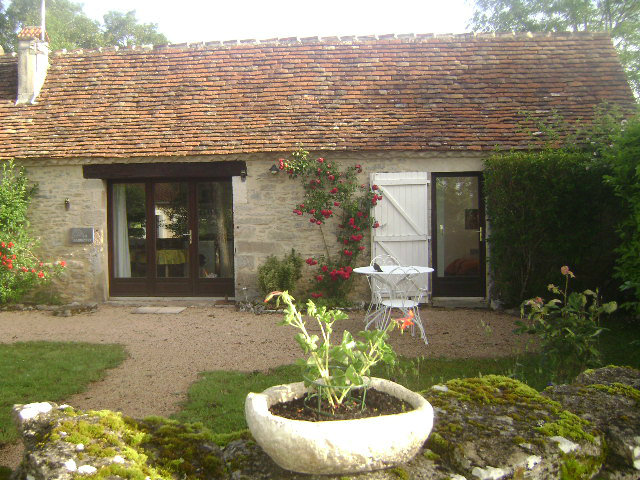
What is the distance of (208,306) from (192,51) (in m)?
5.62

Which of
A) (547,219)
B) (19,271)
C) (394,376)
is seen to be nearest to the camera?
(394,376)

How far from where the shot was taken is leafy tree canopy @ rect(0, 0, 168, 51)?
2709cm

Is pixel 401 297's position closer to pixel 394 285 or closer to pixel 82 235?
pixel 394 285

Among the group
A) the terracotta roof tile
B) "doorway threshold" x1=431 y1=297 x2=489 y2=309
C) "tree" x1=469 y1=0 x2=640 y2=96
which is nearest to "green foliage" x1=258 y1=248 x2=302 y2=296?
the terracotta roof tile

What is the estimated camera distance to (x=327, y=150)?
931 centimetres

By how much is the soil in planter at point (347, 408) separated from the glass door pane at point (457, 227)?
25.4 ft

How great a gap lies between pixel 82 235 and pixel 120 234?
72cm

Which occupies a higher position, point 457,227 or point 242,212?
point 242,212

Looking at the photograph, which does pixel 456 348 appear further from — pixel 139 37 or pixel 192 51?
pixel 139 37

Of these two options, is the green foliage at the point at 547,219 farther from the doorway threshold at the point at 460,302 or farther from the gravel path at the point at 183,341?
the gravel path at the point at 183,341

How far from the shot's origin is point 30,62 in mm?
11023

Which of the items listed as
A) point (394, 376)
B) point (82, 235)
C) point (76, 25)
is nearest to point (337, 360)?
point (394, 376)

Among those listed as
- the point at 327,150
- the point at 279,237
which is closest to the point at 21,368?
the point at 279,237

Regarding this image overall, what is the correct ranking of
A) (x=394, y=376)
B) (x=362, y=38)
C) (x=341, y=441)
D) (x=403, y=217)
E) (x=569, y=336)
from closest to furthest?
(x=341, y=441)
(x=569, y=336)
(x=394, y=376)
(x=403, y=217)
(x=362, y=38)
